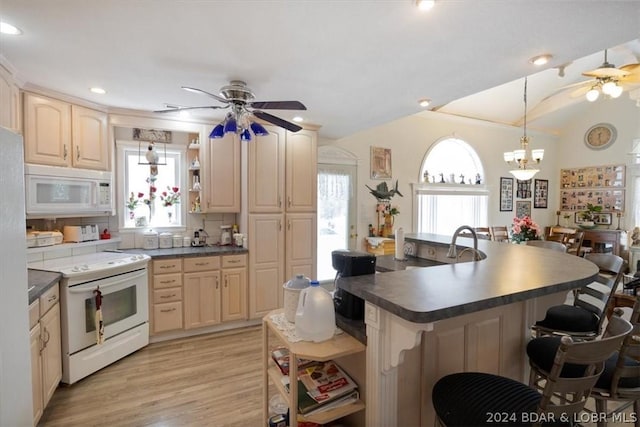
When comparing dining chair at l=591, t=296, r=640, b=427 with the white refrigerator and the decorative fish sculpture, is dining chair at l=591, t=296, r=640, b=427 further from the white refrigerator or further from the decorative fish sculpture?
the decorative fish sculpture

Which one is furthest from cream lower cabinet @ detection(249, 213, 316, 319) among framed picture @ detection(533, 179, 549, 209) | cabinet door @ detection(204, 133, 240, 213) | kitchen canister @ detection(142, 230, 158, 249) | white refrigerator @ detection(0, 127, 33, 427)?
framed picture @ detection(533, 179, 549, 209)

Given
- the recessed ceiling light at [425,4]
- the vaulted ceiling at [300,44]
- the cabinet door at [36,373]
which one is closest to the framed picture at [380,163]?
the vaulted ceiling at [300,44]

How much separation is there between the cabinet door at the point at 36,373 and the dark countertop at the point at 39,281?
222 millimetres

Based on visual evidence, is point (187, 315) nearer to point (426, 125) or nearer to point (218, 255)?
point (218, 255)

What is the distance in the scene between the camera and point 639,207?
602 centimetres

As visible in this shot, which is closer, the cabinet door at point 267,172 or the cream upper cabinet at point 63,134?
the cream upper cabinet at point 63,134

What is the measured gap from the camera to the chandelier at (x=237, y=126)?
7.79 feet

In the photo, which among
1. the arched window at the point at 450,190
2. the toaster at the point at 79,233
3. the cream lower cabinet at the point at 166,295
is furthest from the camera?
the arched window at the point at 450,190

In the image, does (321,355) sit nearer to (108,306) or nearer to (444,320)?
(444,320)

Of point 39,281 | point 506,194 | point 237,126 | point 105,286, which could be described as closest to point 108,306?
point 105,286

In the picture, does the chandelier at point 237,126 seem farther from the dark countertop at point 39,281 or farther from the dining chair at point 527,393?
the dining chair at point 527,393

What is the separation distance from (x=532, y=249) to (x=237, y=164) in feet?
10.2

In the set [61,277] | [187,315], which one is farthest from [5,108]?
[187,315]

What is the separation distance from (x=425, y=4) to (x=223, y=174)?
110 inches
